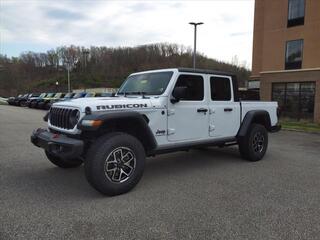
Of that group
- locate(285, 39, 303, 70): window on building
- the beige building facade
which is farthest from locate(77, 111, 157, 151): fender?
locate(285, 39, 303, 70): window on building

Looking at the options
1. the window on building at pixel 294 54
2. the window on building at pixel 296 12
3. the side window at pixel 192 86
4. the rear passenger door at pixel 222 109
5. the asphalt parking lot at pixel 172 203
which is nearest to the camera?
the asphalt parking lot at pixel 172 203

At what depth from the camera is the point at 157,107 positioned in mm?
5305

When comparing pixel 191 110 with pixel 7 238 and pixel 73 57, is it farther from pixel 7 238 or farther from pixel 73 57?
pixel 73 57

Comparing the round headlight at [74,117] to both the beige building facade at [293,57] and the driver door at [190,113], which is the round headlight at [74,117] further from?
the beige building facade at [293,57]

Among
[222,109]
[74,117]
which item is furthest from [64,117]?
[222,109]

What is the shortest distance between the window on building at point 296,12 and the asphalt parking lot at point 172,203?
17518 mm

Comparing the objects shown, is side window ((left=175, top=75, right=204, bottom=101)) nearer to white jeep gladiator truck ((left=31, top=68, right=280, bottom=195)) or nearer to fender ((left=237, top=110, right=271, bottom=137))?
white jeep gladiator truck ((left=31, top=68, right=280, bottom=195))

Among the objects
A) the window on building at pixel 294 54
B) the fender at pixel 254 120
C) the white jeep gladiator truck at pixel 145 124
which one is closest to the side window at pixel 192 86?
the white jeep gladiator truck at pixel 145 124

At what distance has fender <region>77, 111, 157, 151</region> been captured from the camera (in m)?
4.48

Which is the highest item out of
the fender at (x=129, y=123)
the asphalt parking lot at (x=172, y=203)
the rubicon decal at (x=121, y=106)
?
the rubicon decal at (x=121, y=106)

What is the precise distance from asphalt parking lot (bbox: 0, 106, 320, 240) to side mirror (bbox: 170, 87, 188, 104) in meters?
1.45

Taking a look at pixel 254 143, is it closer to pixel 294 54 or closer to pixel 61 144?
pixel 61 144

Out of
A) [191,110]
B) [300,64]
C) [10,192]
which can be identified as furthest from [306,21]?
[10,192]

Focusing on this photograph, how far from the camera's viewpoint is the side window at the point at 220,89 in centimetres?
643
